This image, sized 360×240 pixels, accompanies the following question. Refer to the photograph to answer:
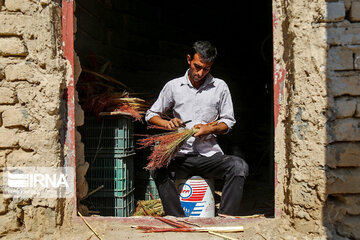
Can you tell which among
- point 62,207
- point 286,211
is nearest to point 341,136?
point 286,211

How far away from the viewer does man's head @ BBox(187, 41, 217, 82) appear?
3002 millimetres

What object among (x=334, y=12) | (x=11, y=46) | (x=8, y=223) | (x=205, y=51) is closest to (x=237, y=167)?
(x=205, y=51)

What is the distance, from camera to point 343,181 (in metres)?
2.21

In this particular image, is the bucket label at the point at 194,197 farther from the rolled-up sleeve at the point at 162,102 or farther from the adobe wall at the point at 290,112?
the rolled-up sleeve at the point at 162,102

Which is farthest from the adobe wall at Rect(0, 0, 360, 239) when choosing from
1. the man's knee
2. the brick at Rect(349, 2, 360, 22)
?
the man's knee

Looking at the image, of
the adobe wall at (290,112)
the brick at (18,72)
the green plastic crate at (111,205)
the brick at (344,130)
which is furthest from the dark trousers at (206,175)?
the brick at (18,72)

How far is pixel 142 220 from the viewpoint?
2.67 m

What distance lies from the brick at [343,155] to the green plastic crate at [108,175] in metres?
1.85

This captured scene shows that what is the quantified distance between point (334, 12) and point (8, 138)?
241 centimetres

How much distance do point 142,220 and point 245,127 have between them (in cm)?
424

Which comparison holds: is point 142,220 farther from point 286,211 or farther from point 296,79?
point 296,79

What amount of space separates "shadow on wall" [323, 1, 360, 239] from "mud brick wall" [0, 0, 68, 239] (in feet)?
6.26

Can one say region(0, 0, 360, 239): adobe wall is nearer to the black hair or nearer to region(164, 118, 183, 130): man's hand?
→ the black hair

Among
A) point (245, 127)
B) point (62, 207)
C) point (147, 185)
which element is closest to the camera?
point (62, 207)
